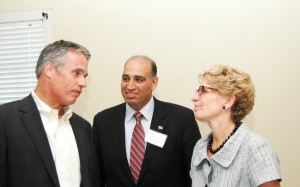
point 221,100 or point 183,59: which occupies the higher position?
point 183,59

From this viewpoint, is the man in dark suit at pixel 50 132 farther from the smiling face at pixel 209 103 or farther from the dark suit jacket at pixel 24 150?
the smiling face at pixel 209 103

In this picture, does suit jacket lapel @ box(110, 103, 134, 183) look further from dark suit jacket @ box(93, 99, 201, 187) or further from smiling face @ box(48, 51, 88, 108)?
smiling face @ box(48, 51, 88, 108)

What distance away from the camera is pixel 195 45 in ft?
9.45

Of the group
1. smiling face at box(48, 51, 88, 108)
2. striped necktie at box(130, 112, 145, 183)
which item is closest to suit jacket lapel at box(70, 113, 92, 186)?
smiling face at box(48, 51, 88, 108)

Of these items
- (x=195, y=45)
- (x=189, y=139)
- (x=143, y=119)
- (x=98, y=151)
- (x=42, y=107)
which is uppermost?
(x=195, y=45)

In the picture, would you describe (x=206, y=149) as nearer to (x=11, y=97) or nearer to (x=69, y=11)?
(x=69, y=11)

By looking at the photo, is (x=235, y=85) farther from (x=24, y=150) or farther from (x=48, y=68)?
(x=24, y=150)

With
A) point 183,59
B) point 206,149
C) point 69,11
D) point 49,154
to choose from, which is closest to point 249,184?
point 206,149

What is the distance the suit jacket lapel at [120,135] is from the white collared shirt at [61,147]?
40cm

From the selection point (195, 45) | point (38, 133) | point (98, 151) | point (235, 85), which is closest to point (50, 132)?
point (38, 133)

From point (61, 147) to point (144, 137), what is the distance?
699 mm

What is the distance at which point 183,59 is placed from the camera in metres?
2.91

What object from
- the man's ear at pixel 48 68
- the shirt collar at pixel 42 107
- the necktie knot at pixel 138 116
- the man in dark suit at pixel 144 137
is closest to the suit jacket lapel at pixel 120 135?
the man in dark suit at pixel 144 137

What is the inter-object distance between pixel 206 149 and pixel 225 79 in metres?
0.46
